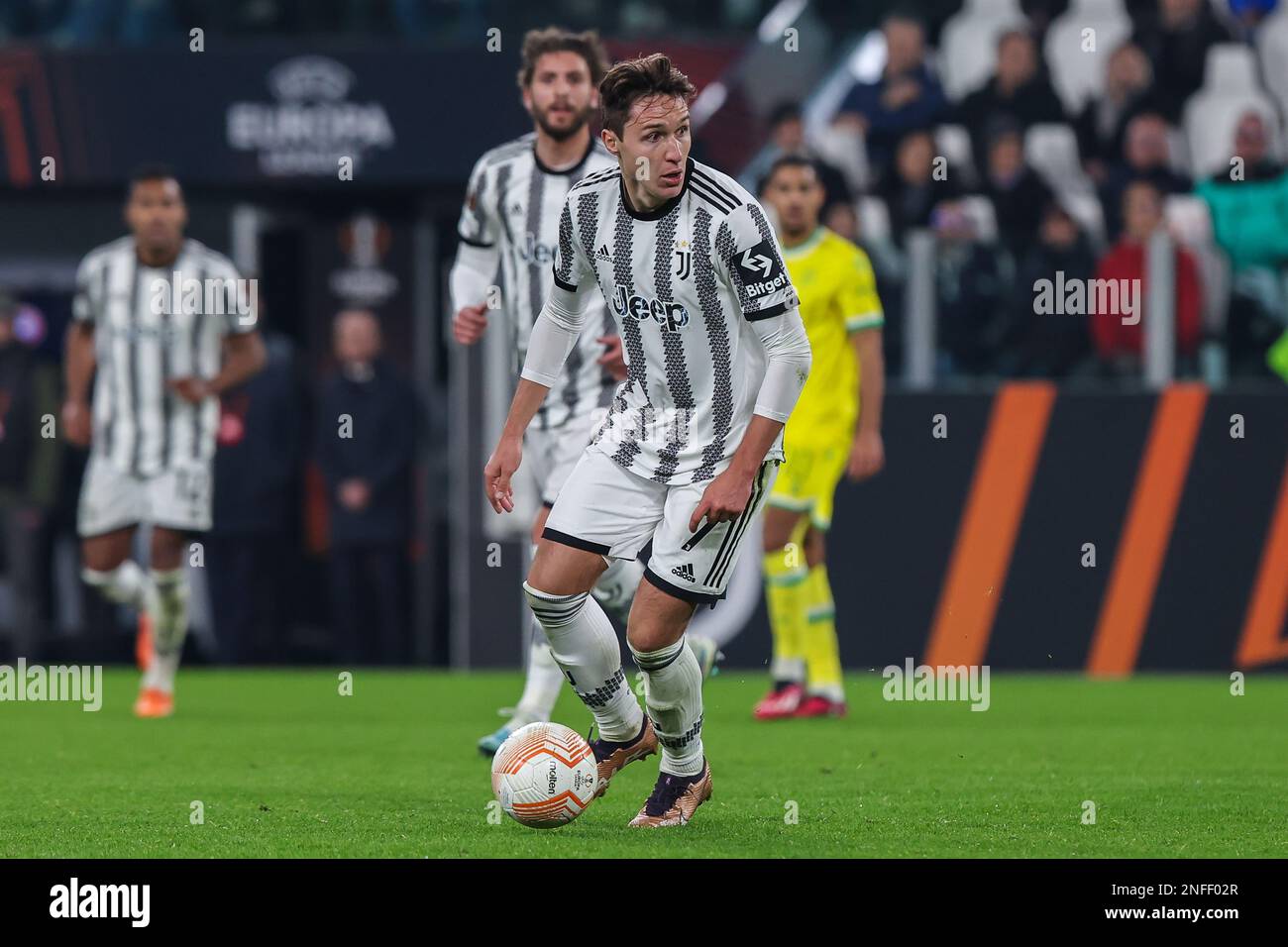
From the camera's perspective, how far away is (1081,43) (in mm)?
16188

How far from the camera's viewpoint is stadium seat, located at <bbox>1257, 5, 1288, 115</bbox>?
51.9 ft

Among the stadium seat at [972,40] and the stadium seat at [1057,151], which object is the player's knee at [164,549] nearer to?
the stadium seat at [1057,151]

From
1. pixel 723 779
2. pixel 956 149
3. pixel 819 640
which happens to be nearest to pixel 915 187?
pixel 956 149

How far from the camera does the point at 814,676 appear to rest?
1073 centimetres

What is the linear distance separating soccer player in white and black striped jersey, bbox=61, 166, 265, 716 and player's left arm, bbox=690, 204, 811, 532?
4.75 metres

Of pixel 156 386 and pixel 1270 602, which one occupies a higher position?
pixel 156 386

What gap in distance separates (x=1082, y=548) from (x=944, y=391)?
1.16 metres

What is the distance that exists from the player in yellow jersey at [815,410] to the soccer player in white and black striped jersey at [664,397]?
11.8 ft

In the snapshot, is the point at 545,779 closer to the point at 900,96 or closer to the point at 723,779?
the point at 723,779

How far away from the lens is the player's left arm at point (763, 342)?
634 cm

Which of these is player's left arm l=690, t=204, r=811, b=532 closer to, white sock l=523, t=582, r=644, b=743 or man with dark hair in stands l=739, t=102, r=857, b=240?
white sock l=523, t=582, r=644, b=743

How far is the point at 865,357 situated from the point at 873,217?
4373 mm

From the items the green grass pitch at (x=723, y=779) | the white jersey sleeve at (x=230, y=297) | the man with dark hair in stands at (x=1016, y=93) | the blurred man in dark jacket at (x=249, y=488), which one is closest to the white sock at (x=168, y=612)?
the green grass pitch at (x=723, y=779)
